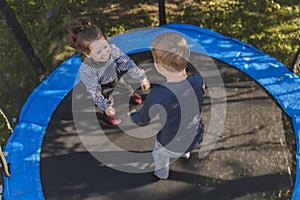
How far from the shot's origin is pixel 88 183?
3.13 m

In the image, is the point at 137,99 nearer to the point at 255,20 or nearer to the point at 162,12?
the point at 162,12

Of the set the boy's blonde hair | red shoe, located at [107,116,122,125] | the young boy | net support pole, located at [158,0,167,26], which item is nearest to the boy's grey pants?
the young boy

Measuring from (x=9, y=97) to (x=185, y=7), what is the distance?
220cm

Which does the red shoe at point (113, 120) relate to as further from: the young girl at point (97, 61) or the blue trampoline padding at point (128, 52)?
the blue trampoline padding at point (128, 52)

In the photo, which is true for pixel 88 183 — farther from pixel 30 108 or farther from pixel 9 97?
pixel 9 97

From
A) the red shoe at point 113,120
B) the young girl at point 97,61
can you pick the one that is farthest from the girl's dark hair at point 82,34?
the red shoe at point 113,120

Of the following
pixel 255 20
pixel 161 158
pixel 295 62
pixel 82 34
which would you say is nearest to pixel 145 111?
pixel 161 158

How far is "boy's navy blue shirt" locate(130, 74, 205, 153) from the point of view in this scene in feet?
7.48

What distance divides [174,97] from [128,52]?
1719mm

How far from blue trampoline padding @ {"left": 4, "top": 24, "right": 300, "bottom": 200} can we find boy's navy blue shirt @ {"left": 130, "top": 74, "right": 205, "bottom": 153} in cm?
101

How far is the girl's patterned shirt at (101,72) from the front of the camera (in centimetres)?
285

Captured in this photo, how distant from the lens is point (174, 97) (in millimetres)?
2273

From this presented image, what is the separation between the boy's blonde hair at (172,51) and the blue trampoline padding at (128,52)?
1505mm

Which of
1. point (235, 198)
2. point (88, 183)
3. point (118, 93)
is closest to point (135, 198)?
point (88, 183)
